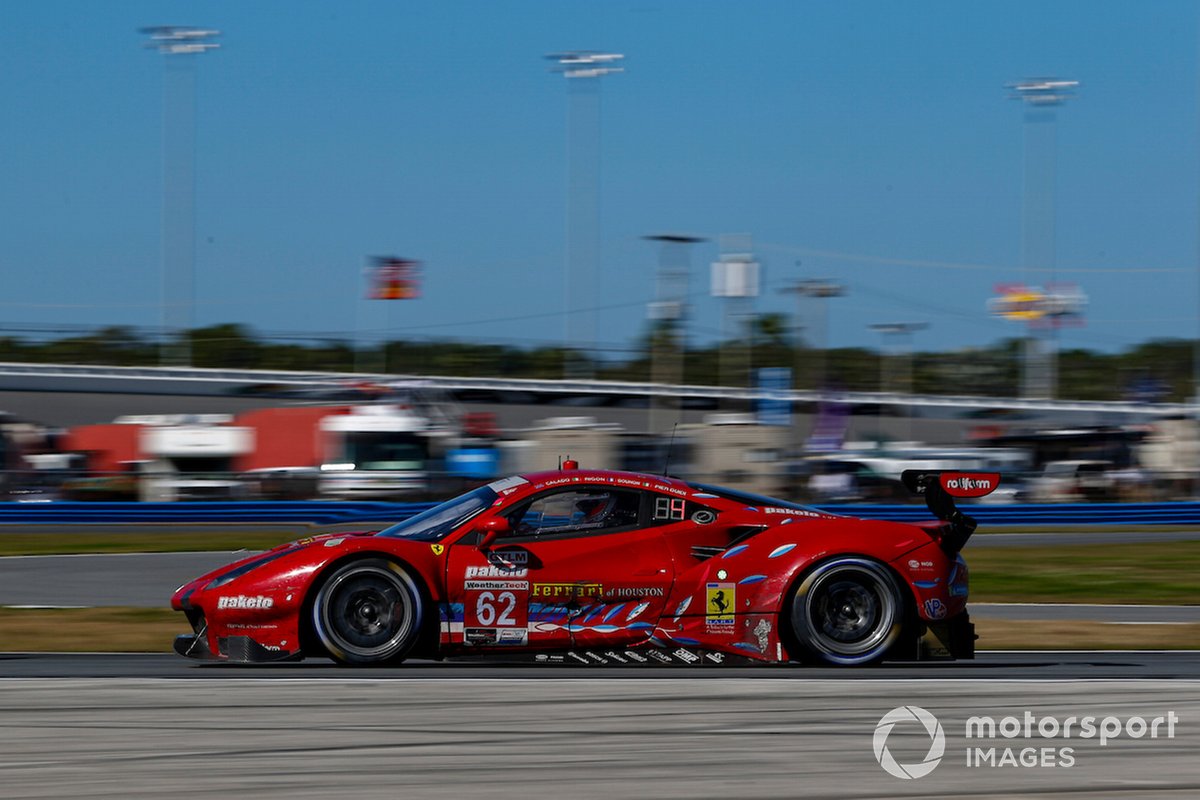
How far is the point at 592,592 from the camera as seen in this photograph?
291 inches

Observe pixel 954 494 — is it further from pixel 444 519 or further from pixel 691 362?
pixel 691 362

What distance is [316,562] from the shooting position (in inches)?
289

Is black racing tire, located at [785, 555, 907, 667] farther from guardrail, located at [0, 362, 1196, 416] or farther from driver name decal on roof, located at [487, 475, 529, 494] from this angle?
guardrail, located at [0, 362, 1196, 416]

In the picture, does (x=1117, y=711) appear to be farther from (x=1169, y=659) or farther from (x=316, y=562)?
(x=316, y=562)

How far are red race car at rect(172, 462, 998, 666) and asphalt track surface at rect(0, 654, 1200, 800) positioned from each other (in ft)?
0.92

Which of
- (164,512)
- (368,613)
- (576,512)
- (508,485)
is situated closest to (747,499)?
(576,512)

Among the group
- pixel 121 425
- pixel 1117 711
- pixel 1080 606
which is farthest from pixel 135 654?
pixel 121 425

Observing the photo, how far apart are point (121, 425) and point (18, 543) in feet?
45.6

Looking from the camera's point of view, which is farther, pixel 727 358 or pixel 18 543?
pixel 727 358
